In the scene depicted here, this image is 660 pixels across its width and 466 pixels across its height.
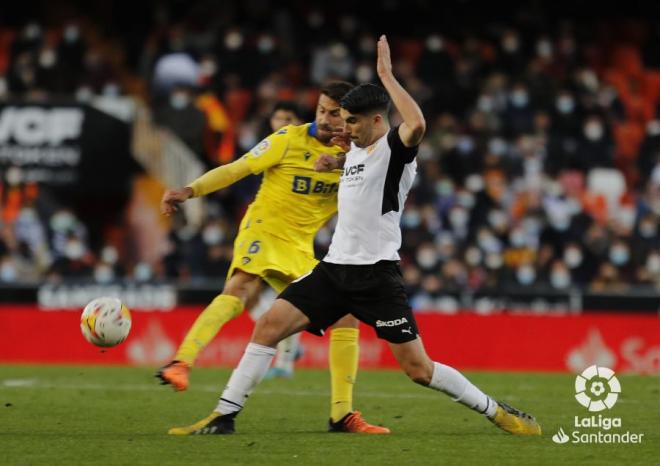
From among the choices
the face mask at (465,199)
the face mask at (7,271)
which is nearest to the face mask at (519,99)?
the face mask at (465,199)

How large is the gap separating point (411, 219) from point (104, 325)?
1162 centimetres

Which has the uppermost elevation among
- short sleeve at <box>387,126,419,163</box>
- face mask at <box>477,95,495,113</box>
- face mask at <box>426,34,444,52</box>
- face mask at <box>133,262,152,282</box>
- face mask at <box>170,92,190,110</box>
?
face mask at <box>426,34,444,52</box>

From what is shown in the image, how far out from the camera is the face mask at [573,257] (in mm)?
20141

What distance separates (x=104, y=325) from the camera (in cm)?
928

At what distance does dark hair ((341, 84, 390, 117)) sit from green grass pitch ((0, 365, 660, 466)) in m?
1.99

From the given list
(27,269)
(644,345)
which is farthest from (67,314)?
(644,345)

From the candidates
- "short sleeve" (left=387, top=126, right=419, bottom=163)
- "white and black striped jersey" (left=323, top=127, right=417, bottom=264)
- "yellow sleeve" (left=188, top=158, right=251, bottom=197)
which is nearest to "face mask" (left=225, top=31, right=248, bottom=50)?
"yellow sleeve" (left=188, top=158, right=251, bottom=197)

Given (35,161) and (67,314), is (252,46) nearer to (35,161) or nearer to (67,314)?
(35,161)

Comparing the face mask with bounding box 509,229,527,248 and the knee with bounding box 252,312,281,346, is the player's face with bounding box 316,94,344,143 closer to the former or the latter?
the knee with bounding box 252,312,281,346

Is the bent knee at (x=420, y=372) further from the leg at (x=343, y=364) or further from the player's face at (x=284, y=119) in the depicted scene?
the player's face at (x=284, y=119)

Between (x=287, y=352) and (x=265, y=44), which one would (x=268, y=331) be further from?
(x=265, y=44)

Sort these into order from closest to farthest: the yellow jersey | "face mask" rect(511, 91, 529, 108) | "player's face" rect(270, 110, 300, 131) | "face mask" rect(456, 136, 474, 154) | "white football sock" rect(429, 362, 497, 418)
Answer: "white football sock" rect(429, 362, 497, 418) < the yellow jersey < "player's face" rect(270, 110, 300, 131) < "face mask" rect(456, 136, 474, 154) < "face mask" rect(511, 91, 529, 108)

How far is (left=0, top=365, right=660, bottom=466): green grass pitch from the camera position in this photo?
7.86 meters

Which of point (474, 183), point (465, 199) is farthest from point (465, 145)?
point (465, 199)
